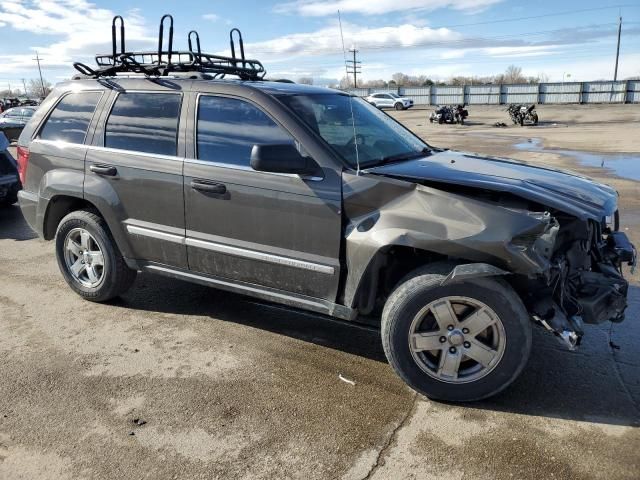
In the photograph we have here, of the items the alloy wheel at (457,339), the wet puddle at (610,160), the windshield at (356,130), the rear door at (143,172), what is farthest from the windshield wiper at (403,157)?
the wet puddle at (610,160)

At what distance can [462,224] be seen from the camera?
3109 mm

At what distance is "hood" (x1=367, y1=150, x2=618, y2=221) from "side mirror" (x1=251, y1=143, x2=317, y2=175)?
1.35 ft

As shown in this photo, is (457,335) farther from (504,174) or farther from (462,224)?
(504,174)

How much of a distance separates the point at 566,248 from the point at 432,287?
37.1 inches

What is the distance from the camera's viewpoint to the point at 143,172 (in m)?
4.20

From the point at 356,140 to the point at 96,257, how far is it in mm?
2481

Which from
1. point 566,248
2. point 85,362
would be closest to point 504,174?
point 566,248

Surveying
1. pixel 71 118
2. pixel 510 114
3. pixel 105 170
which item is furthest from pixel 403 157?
pixel 510 114

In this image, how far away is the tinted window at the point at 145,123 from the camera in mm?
4145

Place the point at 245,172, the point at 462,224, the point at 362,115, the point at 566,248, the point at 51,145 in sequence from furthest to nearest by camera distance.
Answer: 1. the point at 51,145
2. the point at 362,115
3. the point at 245,172
4. the point at 566,248
5. the point at 462,224

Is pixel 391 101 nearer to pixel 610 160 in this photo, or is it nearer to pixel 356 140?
pixel 610 160

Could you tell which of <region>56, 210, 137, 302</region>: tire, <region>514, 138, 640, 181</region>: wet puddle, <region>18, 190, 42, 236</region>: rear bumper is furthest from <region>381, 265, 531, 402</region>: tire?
<region>514, 138, 640, 181</region>: wet puddle

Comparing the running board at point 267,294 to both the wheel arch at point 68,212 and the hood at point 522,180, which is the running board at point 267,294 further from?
the hood at point 522,180

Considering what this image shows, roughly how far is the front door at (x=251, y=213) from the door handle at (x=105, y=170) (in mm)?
743
